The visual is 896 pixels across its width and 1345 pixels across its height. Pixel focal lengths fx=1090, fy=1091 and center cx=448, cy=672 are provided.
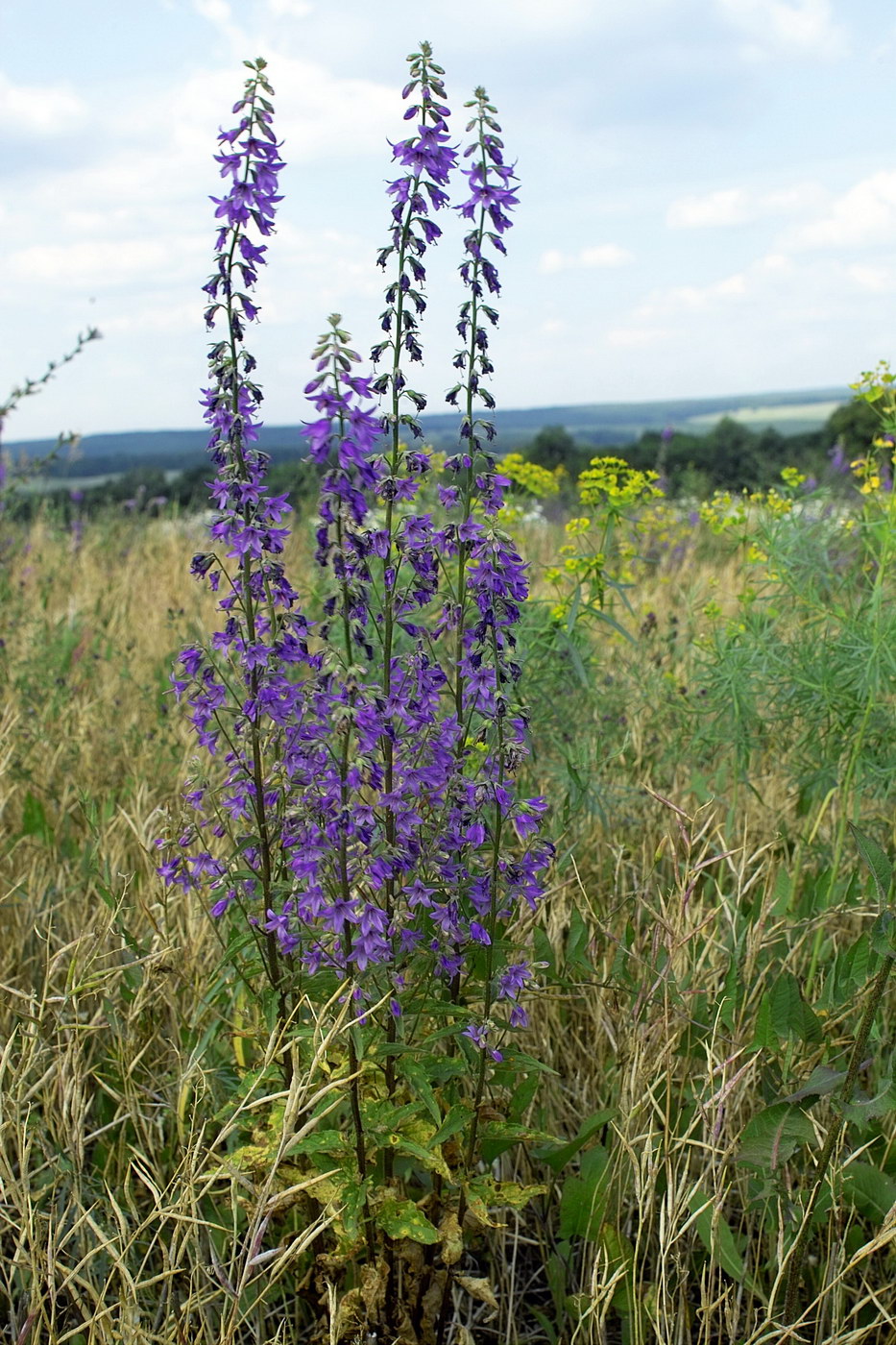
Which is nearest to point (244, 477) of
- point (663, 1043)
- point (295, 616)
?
point (295, 616)

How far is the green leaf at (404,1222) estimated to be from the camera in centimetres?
194

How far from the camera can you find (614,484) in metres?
4.01

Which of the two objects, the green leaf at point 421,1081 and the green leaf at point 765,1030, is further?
the green leaf at point 765,1030

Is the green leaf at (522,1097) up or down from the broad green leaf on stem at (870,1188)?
up

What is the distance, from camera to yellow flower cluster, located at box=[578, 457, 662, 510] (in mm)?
4004

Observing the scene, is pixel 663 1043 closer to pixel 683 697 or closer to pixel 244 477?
pixel 244 477

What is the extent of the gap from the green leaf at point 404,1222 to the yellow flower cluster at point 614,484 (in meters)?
2.64

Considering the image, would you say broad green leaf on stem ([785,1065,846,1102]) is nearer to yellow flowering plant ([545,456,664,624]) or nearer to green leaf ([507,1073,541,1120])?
green leaf ([507,1073,541,1120])

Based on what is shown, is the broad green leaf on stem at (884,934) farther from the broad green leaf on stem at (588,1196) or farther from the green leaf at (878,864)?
the broad green leaf on stem at (588,1196)

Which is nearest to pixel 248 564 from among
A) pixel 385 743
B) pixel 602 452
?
pixel 385 743

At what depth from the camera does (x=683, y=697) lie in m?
4.14

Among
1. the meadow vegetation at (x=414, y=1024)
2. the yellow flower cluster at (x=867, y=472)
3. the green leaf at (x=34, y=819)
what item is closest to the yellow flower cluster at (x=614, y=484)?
the yellow flower cluster at (x=867, y=472)

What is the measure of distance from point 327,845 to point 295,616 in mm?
446

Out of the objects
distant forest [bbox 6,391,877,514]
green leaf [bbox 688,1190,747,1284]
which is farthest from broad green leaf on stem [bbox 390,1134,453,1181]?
distant forest [bbox 6,391,877,514]
